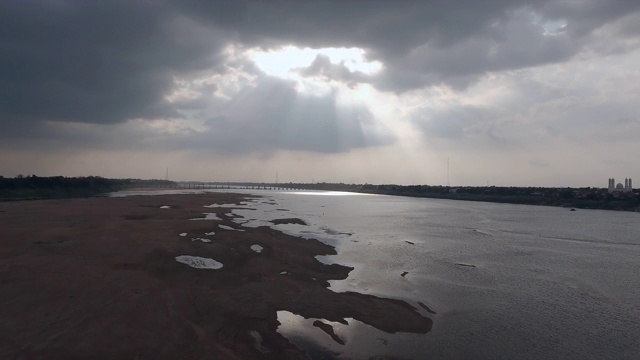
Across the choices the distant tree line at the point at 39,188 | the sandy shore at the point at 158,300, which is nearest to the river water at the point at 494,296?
the sandy shore at the point at 158,300

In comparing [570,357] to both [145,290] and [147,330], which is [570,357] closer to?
[147,330]

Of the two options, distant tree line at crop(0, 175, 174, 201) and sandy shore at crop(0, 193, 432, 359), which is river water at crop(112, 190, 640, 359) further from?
distant tree line at crop(0, 175, 174, 201)

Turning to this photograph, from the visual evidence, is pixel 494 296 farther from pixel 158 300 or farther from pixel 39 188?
pixel 39 188

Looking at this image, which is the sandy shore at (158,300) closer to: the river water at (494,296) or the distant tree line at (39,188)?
the river water at (494,296)

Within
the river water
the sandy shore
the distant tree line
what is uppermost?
the distant tree line

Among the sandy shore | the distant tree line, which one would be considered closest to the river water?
the sandy shore

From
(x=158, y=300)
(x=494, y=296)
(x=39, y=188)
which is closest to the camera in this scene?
(x=158, y=300)

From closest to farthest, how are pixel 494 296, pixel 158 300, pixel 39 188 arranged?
1. pixel 158 300
2. pixel 494 296
3. pixel 39 188

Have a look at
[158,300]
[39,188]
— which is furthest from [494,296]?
[39,188]
